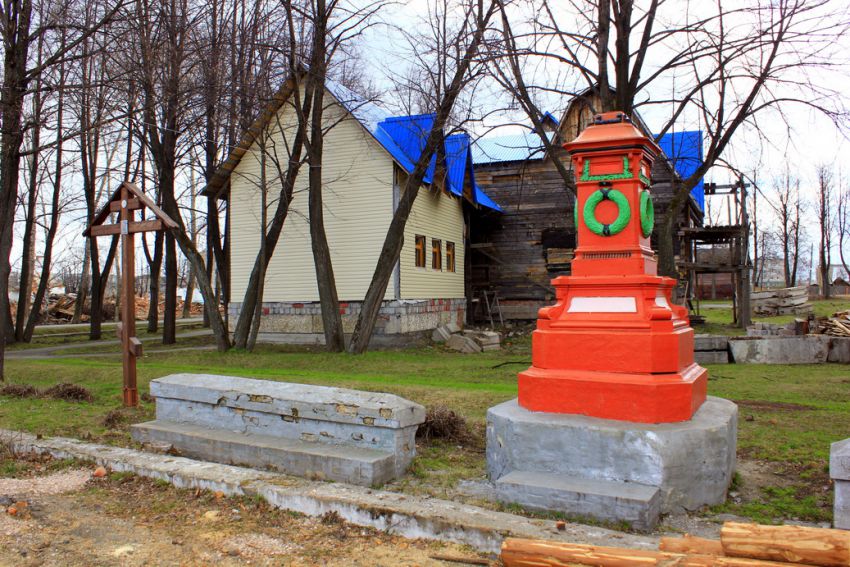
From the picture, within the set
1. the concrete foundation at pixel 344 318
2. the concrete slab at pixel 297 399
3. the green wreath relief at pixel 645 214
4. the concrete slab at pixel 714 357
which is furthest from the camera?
the concrete foundation at pixel 344 318

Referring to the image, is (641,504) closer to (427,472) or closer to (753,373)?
(427,472)

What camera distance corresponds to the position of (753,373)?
42.1 feet

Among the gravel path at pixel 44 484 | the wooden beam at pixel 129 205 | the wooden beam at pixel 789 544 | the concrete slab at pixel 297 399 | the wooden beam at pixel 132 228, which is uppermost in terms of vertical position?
the wooden beam at pixel 129 205

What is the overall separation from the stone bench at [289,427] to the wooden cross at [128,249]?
8.10 ft

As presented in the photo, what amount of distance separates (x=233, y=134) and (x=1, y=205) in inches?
308

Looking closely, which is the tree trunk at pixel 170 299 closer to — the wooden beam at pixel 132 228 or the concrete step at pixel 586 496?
the wooden beam at pixel 132 228

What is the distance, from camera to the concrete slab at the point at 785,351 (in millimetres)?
14492

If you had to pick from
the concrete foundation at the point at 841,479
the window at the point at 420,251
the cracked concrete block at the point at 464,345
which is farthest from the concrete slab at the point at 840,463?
the window at the point at 420,251

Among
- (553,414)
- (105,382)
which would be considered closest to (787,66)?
(553,414)

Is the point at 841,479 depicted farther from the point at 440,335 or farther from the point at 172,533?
the point at 440,335

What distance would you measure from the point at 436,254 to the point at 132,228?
14706mm

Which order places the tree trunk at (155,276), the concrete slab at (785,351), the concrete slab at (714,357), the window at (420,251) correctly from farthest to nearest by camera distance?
1. the tree trunk at (155,276)
2. the window at (420,251)
3. the concrete slab at (714,357)
4. the concrete slab at (785,351)

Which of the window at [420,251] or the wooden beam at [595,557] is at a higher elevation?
the window at [420,251]

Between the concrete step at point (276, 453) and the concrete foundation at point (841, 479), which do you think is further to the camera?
the concrete step at point (276, 453)
